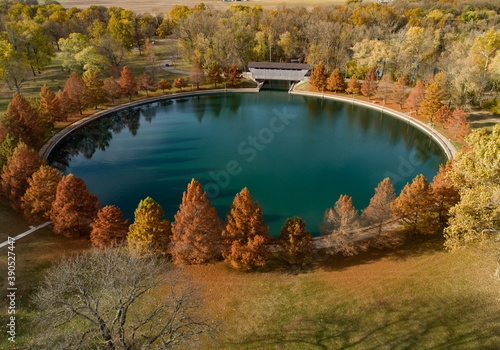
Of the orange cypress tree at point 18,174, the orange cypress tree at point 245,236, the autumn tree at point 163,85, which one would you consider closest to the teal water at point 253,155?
the orange cypress tree at point 245,236

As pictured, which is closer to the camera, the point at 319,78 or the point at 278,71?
the point at 319,78

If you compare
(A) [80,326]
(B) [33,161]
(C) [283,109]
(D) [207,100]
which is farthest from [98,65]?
(A) [80,326]

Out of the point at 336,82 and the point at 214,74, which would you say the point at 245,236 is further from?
the point at 214,74

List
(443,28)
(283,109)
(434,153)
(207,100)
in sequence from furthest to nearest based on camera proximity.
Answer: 1. (443,28)
2. (207,100)
3. (283,109)
4. (434,153)

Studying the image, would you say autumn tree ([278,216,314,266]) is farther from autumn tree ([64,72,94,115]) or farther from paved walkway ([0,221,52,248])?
autumn tree ([64,72,94,115])

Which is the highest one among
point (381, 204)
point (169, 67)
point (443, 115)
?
point (169, 67)

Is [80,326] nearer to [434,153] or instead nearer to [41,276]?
[41,276]

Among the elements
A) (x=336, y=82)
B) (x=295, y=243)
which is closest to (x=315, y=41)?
(x=336, y=82)
